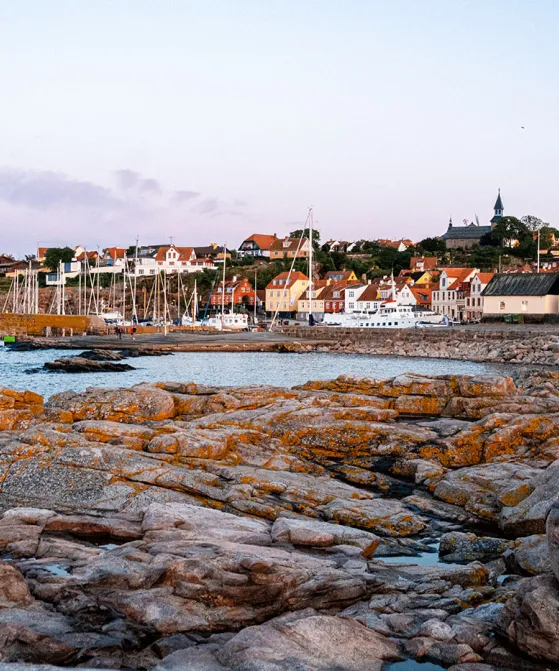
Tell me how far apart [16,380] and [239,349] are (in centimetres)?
3966

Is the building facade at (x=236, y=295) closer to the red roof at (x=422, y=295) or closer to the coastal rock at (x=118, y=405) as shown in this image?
the red roof at (x=422, y=295)

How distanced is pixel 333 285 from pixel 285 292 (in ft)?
35.5

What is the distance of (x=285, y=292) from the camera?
147000 mm

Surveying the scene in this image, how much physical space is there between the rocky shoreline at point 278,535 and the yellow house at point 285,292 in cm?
12313

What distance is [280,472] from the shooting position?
60.6 feet

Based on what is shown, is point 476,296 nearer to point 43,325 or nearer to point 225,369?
point 43,325

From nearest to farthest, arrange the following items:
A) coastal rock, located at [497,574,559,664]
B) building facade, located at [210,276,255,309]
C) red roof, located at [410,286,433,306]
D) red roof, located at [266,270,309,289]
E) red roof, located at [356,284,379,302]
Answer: coastal rock, located at [497,574,559,664]
red roof, located at [356,284,379,302]
red roof, located at [410,286,433,306]
red roof, located at [266,270,309,289]
building facade, located at [210,276,255,309]

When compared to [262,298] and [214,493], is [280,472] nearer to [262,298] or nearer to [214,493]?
[214,493]

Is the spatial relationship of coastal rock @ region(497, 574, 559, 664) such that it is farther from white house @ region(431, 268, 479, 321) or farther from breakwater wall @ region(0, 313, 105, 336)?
white house @ region(431, 268, 479, 321)

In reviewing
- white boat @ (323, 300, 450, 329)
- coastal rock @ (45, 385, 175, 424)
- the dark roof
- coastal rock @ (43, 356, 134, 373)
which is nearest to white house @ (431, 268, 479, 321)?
white boat @ (323, 300, 450, 329)

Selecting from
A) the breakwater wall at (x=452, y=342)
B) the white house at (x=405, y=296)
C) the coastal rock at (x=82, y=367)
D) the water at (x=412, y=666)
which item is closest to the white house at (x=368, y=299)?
the white house at (x=405, y=296)

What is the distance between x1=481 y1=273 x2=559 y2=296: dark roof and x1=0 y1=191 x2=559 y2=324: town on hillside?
138mm

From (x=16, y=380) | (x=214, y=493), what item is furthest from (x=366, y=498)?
(x=16, y=380)

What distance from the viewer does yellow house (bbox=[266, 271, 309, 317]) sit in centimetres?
15012
